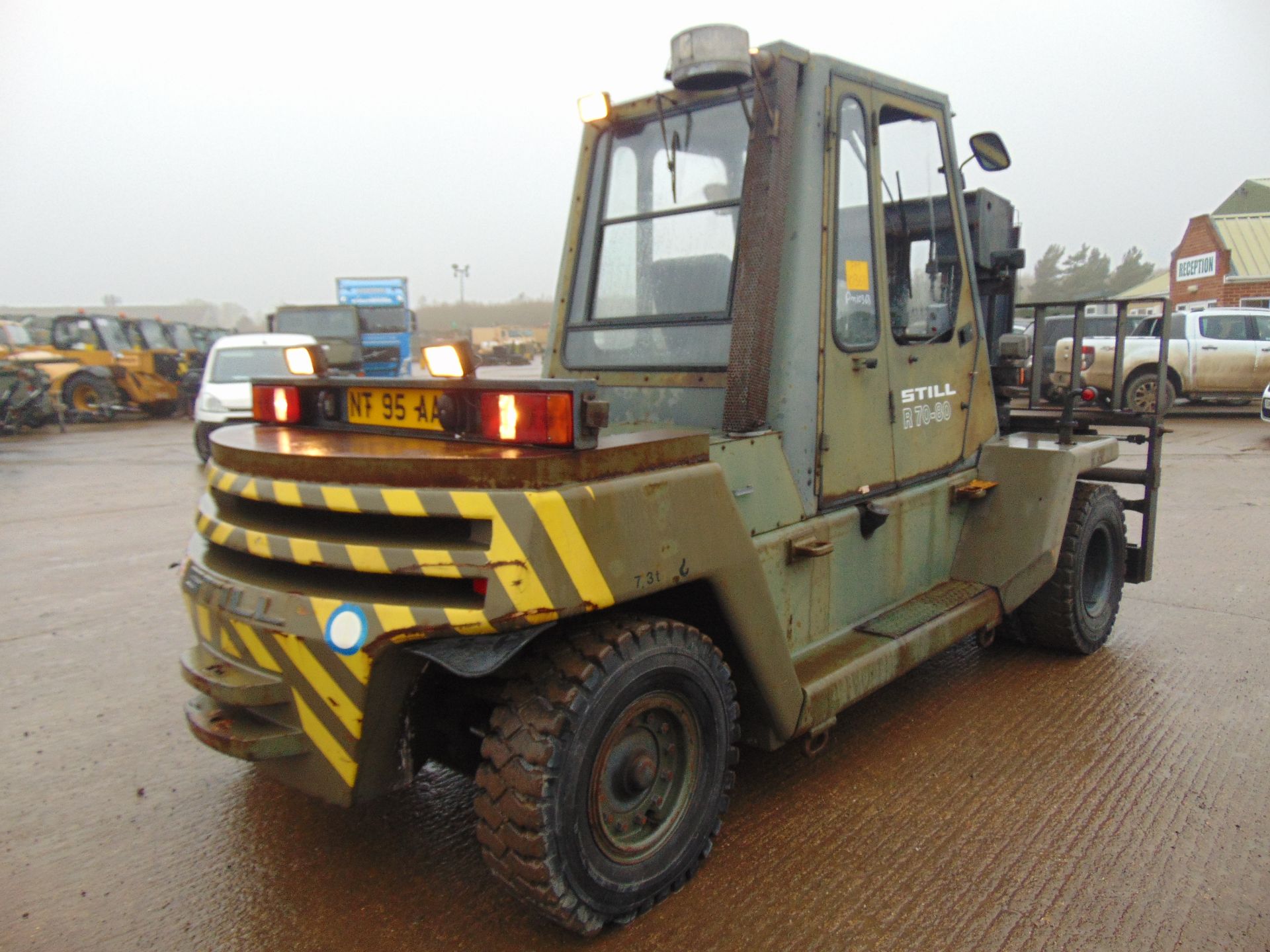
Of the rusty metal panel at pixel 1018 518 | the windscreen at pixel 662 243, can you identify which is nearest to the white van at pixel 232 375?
the windscreen at pixel 662 243

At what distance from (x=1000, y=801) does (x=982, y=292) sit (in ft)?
7.90

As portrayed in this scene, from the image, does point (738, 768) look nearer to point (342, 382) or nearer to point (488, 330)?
point (342, 382)

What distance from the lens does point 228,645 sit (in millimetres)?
2441

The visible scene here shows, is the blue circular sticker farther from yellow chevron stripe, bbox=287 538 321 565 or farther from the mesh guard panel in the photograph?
the mesh guard panel

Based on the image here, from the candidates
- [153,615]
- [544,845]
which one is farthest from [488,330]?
[544,845]

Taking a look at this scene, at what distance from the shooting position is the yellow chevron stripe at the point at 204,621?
8.18 ft

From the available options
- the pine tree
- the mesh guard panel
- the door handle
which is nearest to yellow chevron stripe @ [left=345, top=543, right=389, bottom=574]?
the mesh guard panel

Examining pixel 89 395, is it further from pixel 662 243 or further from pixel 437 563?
pixel 437 563

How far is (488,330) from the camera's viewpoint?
2253 inches

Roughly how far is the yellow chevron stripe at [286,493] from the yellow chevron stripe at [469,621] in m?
0.55

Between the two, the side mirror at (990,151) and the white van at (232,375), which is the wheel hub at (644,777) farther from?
the white van at (232,375)

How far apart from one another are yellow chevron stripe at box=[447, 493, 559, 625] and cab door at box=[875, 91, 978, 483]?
6.33 ft

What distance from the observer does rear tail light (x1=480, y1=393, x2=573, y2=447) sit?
211cm

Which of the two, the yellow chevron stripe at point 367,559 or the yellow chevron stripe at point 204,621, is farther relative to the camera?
the yellow chevron stripe at point 204,621
